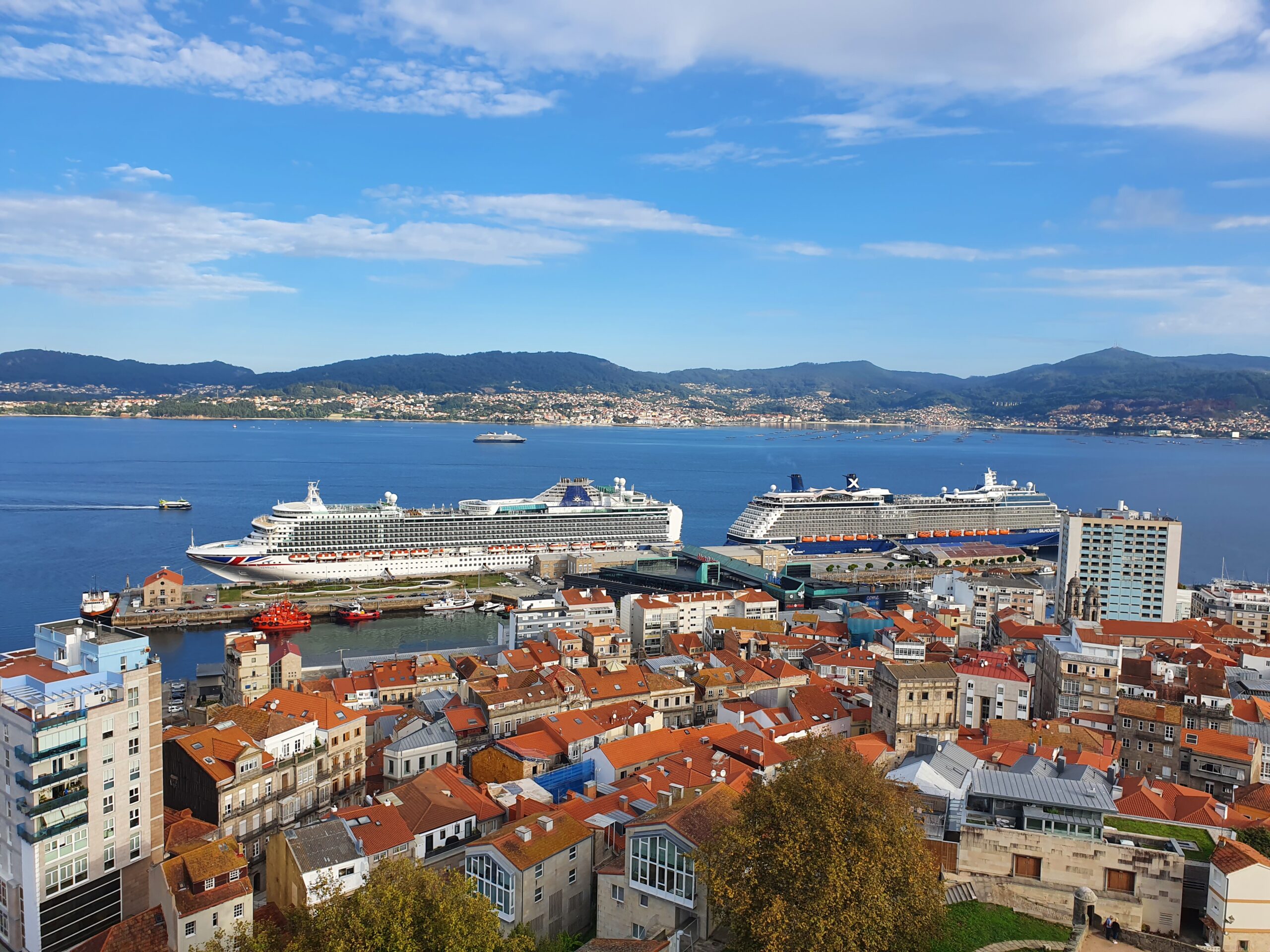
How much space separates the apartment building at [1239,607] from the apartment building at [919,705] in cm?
1994

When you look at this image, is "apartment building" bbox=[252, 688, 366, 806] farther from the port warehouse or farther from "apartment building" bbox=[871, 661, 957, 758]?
the port warehouse

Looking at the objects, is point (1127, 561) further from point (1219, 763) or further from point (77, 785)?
point (77, 785)

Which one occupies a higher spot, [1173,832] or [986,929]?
[1173,832]

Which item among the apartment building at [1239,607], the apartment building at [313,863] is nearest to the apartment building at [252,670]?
the apartment building at [313,863]

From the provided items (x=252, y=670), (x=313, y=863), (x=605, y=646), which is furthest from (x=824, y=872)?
(x=252, y=670)

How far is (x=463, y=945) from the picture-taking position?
30.4 feet

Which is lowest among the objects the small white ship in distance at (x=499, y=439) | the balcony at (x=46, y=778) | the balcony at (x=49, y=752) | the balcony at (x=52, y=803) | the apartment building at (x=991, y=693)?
the small white ship in distance at (x=499, y=439)

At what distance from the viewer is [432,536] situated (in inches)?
1976

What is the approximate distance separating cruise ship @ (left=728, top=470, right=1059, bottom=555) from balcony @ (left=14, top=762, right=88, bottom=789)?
48.3 metres

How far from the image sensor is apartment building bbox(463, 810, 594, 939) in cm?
1162

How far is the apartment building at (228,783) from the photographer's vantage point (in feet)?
50.0

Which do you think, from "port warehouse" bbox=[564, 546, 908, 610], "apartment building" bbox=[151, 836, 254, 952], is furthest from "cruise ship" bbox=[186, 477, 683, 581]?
"apartment building" bbox=[151, 836, 254, 952]

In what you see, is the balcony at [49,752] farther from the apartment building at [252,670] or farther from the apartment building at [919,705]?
the apartment building at [919,705]

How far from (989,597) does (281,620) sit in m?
28.5
